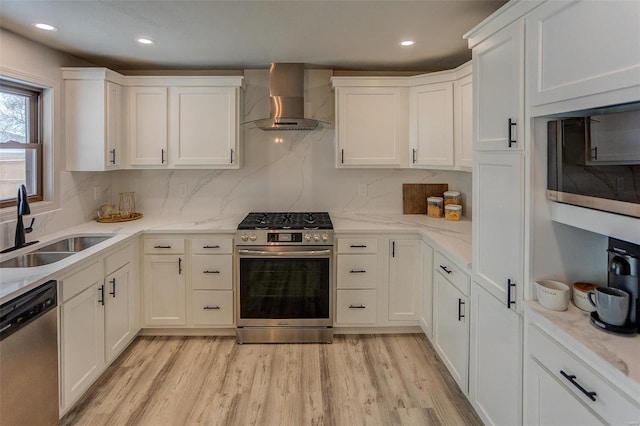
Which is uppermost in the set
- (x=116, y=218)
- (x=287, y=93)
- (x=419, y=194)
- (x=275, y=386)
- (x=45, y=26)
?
(x=45, y=26)

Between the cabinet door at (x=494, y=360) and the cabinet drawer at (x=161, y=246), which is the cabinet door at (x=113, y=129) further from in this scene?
the cabinet door at (x=494, y=360)

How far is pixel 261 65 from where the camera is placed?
12.1 ft

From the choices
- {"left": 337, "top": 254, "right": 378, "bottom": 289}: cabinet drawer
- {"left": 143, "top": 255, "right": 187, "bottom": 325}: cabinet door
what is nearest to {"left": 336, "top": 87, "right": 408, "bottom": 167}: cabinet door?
{"left": 337, "top": 254, "right": 378, "bottom": 289}: cabinet drawer

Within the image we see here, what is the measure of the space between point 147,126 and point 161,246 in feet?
3.75

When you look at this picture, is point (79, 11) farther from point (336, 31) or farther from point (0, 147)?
point (336, 31)

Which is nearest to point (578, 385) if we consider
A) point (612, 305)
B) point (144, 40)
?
point (612, 305)

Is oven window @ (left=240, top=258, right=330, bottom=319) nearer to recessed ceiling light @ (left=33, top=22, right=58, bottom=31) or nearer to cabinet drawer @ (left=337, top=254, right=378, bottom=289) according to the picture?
cabinet drawer @ (left=337, top=254, right=378, bottom=289)

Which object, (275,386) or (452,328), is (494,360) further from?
(275,386)

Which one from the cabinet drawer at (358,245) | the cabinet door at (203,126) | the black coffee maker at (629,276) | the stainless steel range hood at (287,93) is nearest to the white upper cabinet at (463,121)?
the cabinet drawer at (358,245)

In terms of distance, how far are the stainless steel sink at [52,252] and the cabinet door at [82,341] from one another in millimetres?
354

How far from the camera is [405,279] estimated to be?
3361 mm

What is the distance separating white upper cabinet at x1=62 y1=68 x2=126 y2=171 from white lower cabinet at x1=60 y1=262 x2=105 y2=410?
1137 mm

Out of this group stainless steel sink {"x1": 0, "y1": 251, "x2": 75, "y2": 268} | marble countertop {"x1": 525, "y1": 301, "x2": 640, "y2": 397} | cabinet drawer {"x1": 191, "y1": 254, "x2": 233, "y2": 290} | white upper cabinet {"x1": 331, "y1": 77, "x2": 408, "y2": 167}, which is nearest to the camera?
marble countertop {"x1": 525, "y1": 301, "x2": 640, "y2": 397}

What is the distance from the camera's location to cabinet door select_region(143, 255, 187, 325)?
3285 millimetres
